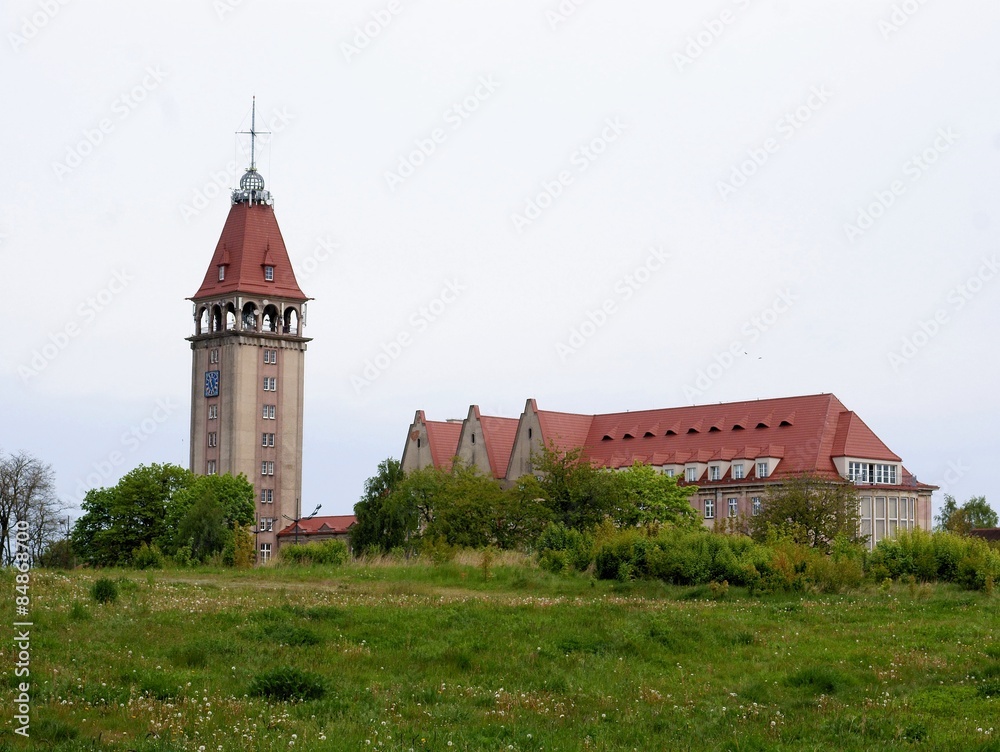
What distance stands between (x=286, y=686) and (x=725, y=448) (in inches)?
3925

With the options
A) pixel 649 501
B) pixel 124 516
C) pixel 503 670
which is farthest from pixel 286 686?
pixel 124 516

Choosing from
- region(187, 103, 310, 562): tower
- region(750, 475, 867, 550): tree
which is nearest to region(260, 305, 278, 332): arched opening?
region(187, 103, 310, 562): tower

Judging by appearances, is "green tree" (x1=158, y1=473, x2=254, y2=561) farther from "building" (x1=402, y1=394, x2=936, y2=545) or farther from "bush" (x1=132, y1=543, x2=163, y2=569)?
"bush" (x1=132, y1=543, x2=163, y2=569)

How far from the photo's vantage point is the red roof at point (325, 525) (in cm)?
14962

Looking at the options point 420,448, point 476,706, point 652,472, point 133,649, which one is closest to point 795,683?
point 476,706

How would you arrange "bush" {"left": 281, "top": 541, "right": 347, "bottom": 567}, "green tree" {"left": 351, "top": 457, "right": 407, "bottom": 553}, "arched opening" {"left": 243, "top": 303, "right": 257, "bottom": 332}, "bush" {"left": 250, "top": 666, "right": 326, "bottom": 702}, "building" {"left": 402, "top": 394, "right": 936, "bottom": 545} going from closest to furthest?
1. "bush" {"left": 250, "top": 666, "right": 326, "bottom": 702}
2. "bush" {"left": 281, "top": 541, "right": 347, "bottom": 567}
3. "green tree" {"left": 351, "top": 457, "right": 407, "bottom": 553}
4. "building" {"left": 402, "top": 394, "right": 936, "bottom": 545}
5. "arched opening" {"left": 243, "top": 303, "right": 257, "bottom": 332}

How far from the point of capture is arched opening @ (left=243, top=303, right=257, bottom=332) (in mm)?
150750

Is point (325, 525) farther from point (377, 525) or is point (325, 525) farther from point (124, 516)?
point (377, 525)

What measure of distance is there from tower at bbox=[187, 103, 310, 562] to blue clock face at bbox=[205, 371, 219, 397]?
0.10 meters

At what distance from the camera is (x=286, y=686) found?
22.5 meters

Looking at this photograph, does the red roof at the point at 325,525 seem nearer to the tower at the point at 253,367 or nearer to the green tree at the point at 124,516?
the tower at the point at 253,367

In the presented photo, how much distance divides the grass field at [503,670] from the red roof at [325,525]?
113056 millimetres

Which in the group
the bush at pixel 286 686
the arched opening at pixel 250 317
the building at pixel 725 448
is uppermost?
the arched opening at pixel 250 317

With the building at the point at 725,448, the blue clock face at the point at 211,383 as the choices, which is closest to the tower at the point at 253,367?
the blue clock face at the point at 211,383
